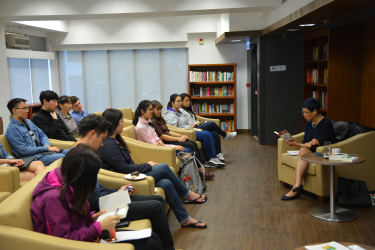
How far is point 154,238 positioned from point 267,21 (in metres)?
6.07

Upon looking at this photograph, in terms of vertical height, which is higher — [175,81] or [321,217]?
[175,81]

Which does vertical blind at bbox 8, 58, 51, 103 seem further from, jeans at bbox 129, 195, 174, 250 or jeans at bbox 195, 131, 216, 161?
jeans at bbox 129, 195, 174, 250

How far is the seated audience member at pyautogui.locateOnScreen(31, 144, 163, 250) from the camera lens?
6.59 ft

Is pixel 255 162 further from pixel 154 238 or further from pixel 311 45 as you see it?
pixel 154 238

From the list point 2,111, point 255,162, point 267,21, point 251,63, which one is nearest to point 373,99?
point 255,162

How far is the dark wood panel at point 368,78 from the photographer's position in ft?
19.3

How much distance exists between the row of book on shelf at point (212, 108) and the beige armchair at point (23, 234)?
773cm

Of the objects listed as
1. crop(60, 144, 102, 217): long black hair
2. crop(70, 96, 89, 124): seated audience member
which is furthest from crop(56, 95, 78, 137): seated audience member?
crop(60, 144, 102, 217): long black hair

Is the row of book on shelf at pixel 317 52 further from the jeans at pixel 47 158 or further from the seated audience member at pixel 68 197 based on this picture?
the seated audience member at pixel 68 197

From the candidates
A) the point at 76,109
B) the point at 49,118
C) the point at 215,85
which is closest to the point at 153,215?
the point at 49,118


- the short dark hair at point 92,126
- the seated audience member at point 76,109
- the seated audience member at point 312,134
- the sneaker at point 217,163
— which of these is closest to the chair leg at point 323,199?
the seated audience member at point 312,134

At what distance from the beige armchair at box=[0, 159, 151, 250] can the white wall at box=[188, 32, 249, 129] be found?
798 centimetres

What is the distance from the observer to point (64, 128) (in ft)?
17.1

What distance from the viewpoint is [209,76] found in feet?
31.2
